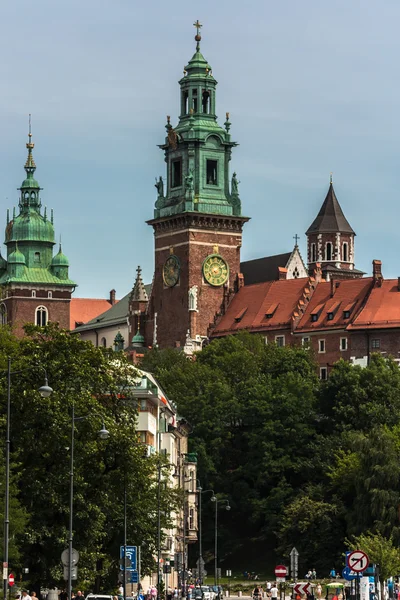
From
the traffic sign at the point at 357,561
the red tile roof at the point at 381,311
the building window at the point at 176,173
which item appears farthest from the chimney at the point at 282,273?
the traffic sign at the point at 357,561

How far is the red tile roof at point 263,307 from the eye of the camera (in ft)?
589

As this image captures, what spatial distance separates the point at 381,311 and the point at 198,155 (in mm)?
24853

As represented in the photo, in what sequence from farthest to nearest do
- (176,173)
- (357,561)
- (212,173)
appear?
(176,173)
(212,173)
(357,561)

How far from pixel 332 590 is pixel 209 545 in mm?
33628

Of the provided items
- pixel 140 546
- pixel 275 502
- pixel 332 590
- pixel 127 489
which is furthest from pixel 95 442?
pixel 275 502

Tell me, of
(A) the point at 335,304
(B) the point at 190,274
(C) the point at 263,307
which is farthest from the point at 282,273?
(A) the point at 335,304

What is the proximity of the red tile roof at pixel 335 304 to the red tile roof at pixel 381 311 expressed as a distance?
44.6 inches

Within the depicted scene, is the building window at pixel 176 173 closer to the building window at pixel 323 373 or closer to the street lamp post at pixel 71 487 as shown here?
the building window at pixel 323 373

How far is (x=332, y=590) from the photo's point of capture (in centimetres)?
11600

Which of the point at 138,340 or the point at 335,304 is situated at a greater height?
the point at 335,304

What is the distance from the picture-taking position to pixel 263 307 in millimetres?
182250

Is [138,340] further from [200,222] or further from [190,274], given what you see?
[200,222]

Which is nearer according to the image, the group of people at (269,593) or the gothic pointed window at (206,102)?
the group of people at (269,593)

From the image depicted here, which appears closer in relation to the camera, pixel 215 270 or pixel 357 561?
pixel 357 561
